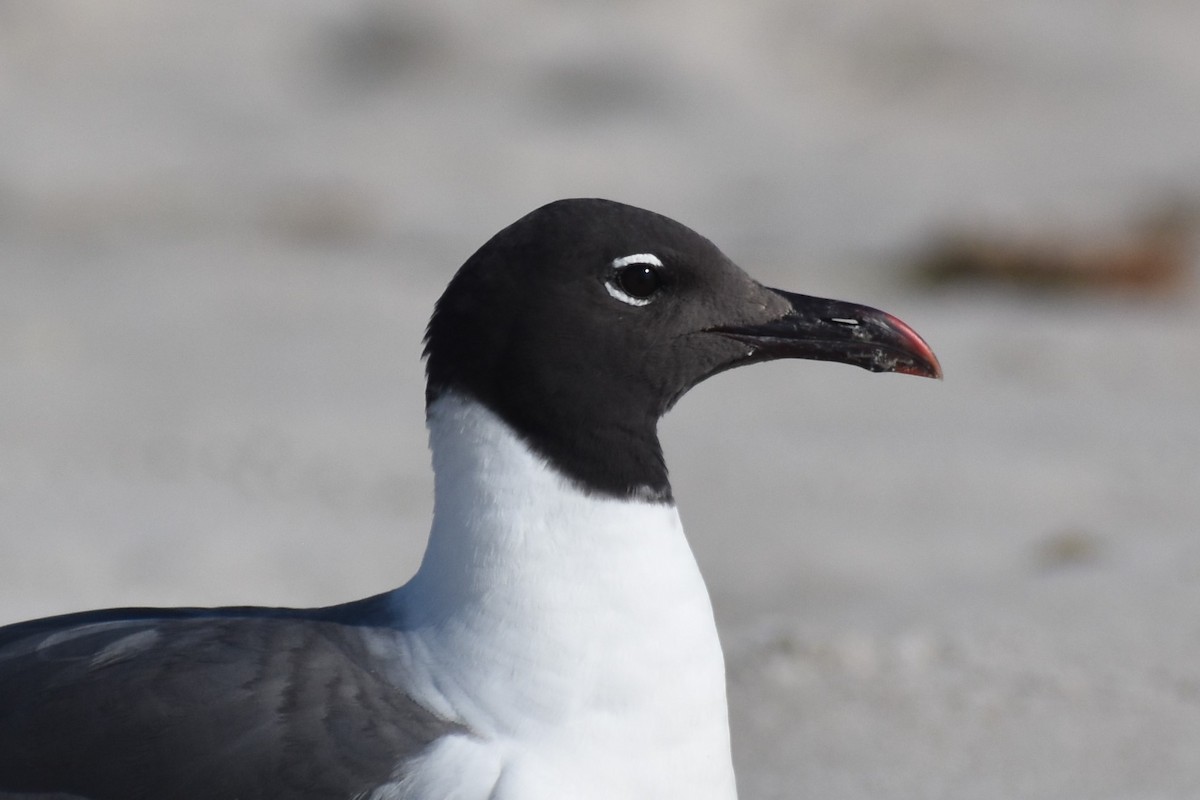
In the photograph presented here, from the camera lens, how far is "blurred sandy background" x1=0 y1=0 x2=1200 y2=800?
4.87 metres

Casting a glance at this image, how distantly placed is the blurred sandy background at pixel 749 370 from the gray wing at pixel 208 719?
1.65 m

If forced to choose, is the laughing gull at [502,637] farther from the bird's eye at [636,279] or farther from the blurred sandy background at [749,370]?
the blurred sandy background at [749,370]

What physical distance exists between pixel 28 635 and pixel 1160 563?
368 centimetres

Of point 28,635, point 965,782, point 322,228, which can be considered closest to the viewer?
point 28,635

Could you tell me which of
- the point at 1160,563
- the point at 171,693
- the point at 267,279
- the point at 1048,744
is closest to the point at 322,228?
the point at 267,279

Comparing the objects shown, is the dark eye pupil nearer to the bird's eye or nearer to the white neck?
the bird's eye

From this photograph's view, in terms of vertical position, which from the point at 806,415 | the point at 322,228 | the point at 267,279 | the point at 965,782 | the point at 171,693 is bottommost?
the point at 171,693

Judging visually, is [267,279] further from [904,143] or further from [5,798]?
[5,798]

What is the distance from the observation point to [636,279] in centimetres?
311

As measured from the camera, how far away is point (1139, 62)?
12773mm

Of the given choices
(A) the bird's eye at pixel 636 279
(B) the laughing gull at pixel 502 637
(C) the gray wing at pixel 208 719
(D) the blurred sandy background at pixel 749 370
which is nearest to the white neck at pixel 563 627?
(B) the laughing gull at pixel 502 637

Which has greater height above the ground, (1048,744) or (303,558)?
(303,558)

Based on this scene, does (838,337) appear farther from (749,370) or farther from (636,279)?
(749,370)

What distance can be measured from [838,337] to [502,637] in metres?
0.83
